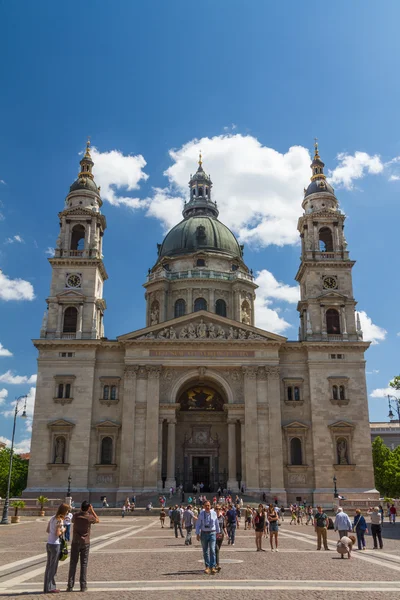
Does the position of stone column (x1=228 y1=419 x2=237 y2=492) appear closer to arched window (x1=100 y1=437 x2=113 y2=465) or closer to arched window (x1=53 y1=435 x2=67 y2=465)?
arched window (x1=100 y1=437 x2=113 y2=465)

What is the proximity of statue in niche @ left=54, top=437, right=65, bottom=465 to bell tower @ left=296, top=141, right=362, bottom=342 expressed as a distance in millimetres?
23899

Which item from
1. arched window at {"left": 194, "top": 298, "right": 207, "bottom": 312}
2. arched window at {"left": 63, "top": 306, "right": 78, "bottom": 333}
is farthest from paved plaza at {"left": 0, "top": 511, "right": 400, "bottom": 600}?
arched window at {"left": 194, "top": 298, "right": 207, "bottom": 312}

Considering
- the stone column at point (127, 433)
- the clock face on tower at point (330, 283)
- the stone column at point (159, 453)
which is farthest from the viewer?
the clock face on tower at point (330, 283)

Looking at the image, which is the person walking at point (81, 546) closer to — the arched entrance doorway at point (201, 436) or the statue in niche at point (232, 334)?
the statue in niche at point (232, 334)

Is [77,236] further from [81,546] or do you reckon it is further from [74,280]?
[81,546]

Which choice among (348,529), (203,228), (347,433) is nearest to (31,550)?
(348,529)

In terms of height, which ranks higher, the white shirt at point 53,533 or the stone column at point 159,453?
the stone column at point 159,453

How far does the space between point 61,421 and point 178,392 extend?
1056 centimetres

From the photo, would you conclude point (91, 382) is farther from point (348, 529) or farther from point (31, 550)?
point (348, 529)

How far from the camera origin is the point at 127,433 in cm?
5041

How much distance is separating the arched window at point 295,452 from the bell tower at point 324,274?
9417 mm

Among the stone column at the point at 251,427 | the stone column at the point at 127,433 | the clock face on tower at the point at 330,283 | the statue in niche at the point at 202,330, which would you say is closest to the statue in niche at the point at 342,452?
the stone column at the point at 251,427

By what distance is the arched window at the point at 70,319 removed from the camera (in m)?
55.0

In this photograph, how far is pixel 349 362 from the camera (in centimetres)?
5359
